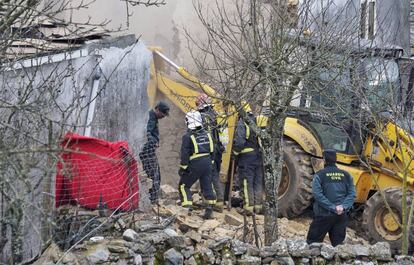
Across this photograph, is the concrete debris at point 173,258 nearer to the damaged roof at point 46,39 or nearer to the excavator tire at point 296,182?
the damaged roof at point 46,39

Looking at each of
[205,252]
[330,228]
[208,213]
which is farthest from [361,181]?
[205,252]

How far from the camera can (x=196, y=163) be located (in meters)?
11.1

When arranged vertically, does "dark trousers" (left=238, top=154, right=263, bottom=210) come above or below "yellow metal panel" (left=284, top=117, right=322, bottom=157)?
below

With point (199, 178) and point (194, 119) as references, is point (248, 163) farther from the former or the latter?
point (194, 119)

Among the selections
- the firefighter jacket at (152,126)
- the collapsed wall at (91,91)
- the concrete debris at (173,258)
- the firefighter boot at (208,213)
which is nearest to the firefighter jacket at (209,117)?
the firefighter jacket at (152,126)

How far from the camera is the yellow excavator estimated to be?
34.2 ft

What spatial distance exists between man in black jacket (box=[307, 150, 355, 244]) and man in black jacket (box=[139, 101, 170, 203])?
7.14 ft

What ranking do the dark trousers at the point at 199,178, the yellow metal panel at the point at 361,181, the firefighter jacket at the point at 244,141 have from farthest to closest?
the firefighter jacket at the point at 244,141
the yellow metal panel at the point at 361,181
the dark trousers at the point at 199,178

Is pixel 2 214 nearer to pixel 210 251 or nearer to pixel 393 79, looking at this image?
pixel 210 251

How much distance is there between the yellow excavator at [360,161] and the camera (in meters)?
10.4

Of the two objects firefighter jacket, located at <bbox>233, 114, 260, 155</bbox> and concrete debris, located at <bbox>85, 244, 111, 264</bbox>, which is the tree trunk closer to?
firefighter jacket, located at <bbox>233, 114, 260, 155</bbox>

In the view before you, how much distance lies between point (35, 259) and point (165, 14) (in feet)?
41.6

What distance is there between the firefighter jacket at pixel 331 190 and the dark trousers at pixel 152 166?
85.8 inches

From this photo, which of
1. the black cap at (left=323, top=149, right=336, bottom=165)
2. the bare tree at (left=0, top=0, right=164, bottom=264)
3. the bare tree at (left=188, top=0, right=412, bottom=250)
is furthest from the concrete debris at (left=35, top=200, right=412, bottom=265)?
the black cap at (left=323, top=149, right=336, bottom=165)
